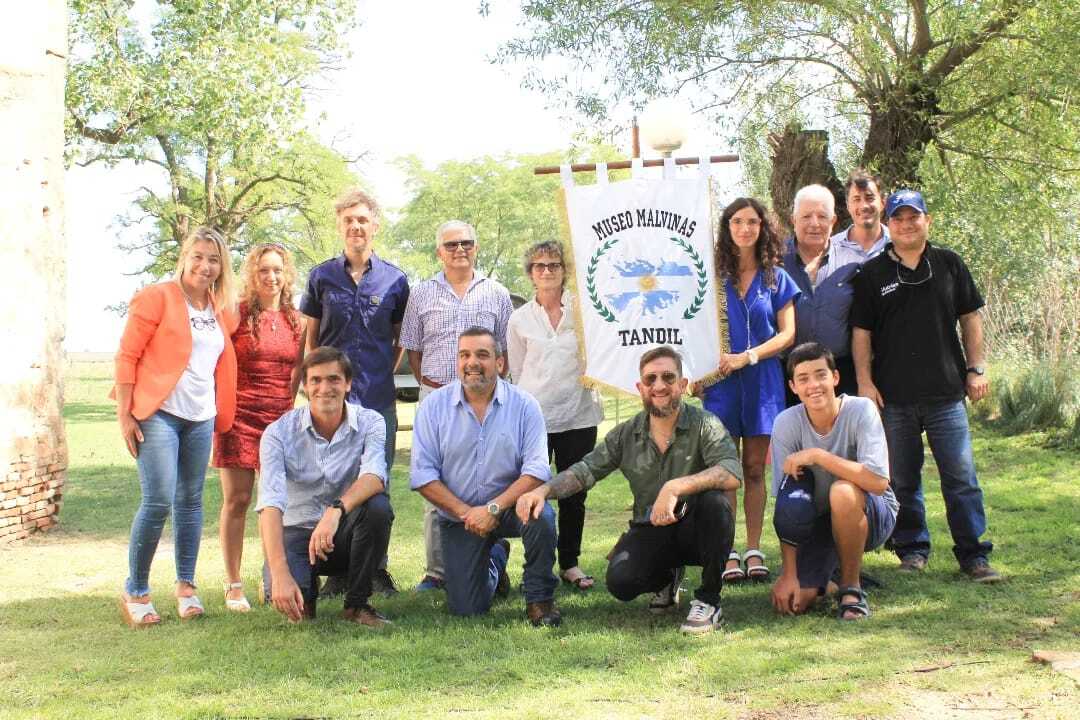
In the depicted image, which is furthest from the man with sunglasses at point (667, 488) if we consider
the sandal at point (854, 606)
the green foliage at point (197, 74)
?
the green foliage at point (197, 74)

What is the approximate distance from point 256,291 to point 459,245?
1029 millimetres

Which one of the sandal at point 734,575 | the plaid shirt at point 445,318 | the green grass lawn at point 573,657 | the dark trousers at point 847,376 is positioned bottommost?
the green grass lawn at point 573,657

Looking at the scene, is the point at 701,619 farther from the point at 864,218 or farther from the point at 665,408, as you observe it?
the point at 864,218

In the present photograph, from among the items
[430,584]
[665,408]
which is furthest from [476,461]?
[430,584]

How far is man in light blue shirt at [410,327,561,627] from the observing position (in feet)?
15.9

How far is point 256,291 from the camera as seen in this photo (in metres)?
5.47

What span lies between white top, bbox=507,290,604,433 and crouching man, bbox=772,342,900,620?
112 cm

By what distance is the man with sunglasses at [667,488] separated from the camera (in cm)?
454

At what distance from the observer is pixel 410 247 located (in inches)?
1652

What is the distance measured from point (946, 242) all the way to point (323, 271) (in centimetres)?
738

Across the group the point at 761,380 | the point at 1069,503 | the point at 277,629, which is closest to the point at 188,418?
the point at 277,629

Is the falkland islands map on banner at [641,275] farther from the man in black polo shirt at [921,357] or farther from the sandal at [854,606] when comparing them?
the sandal at [854,606]

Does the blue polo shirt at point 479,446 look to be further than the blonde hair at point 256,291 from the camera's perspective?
No

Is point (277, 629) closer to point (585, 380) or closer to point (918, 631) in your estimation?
point (585, 380)
